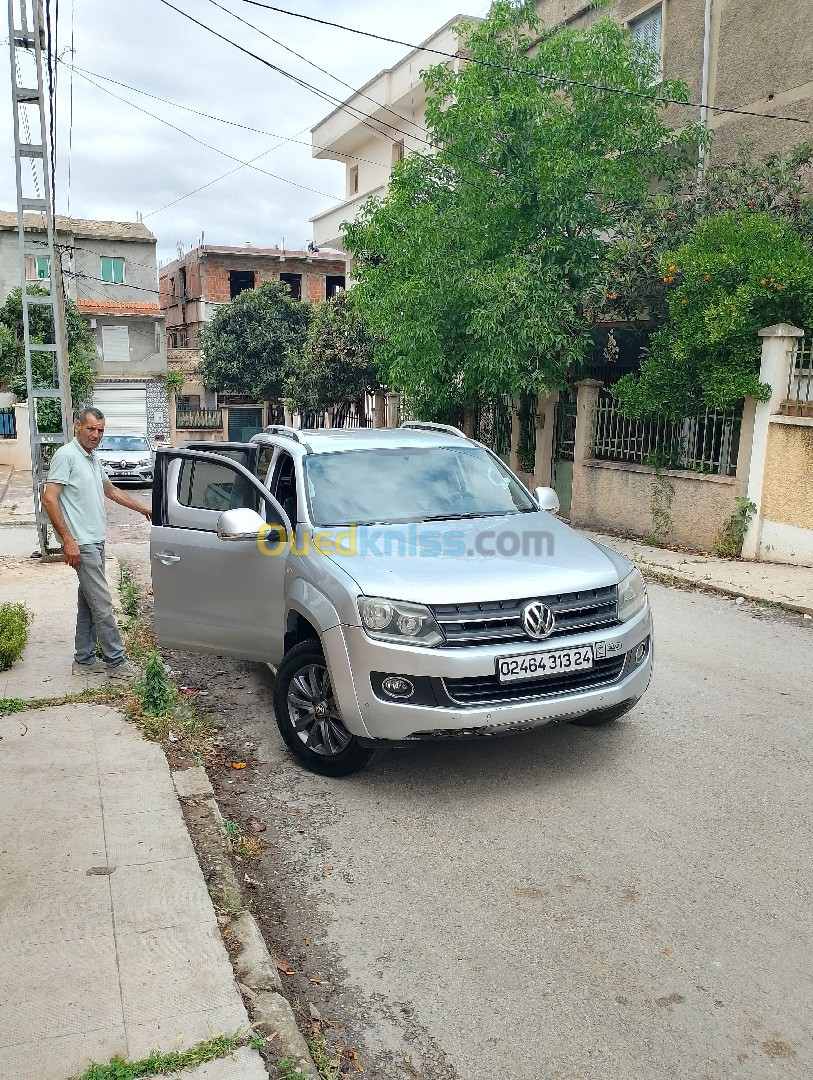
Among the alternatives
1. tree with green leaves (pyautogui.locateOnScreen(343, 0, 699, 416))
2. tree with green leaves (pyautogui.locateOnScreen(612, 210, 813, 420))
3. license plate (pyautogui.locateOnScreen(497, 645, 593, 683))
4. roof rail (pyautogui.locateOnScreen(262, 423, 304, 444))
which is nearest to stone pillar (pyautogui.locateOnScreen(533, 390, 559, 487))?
tree with green leaves (pyautogui.locateOnScreen(343, 0, 699, 416))

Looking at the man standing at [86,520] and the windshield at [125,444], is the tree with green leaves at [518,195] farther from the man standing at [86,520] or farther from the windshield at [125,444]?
the windshield at [125,444]

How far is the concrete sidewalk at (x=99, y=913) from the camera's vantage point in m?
2.75

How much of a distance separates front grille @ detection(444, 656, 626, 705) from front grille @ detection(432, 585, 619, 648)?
0.61 ft

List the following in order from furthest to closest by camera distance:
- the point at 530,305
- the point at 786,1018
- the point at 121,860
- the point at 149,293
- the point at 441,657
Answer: the point at 149,293, the point at 530,305, the point at 441,657, the point at 121,860, the point at 786,1018

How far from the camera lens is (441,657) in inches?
166

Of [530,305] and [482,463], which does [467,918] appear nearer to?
[482,463]

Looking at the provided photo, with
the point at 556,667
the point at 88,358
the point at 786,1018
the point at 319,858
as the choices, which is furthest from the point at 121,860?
the point at 88,358

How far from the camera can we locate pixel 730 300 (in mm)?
10867

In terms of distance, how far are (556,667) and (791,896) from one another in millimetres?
1397

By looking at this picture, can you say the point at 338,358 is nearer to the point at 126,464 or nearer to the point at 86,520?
the point at 126,464

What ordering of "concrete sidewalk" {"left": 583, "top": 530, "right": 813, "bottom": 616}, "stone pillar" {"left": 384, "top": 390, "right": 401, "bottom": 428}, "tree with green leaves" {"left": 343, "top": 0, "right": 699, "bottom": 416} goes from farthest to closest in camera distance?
1. "stone pillar" {"left": 384, "top": 390, "right": 401, "bottom": 428}
2. "tree with green leaves" {"left": 343, "top": 0, "right": 699, "bottom": 416}
3. "concrete sidewalk" {"left": 583, "top": 530, "right": 813, "bottom": 616}

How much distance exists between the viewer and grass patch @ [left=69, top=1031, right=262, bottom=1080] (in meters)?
2.58

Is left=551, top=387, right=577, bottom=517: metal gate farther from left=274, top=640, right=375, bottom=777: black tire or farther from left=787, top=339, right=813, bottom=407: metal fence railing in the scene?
left=274, top=640, right=375, bottom=777: black tire

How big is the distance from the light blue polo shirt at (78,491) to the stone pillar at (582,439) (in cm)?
1006
